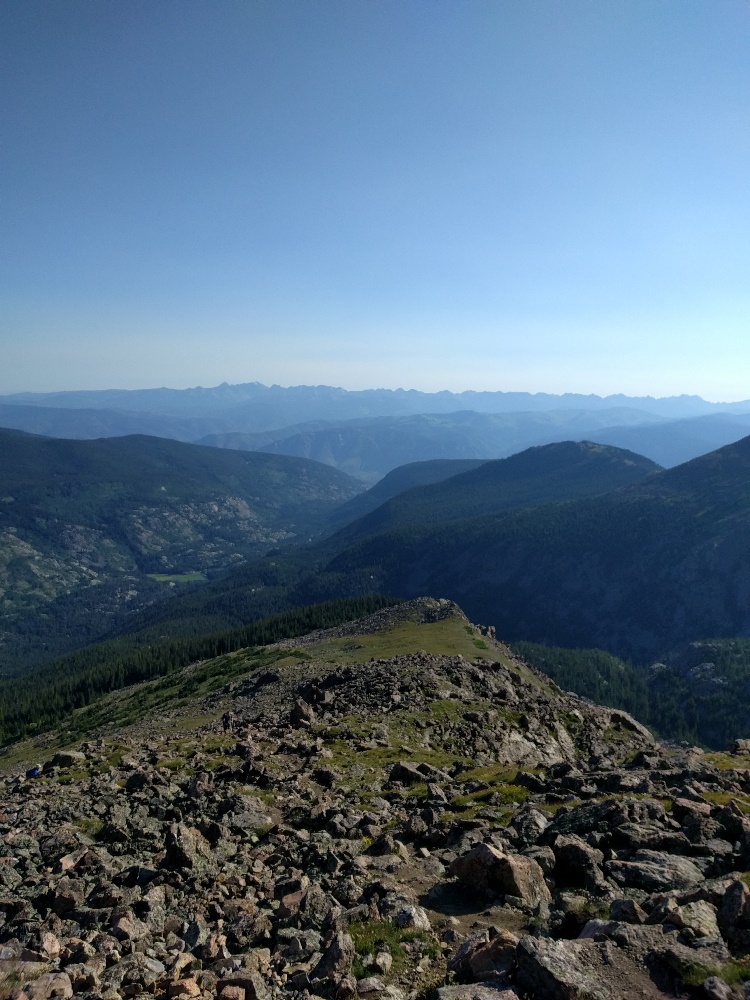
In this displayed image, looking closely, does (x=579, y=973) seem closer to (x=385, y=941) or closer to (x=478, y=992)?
(x=478, y=992)

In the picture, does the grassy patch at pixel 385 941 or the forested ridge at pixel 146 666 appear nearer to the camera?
the grassy patch at pixel 385 941

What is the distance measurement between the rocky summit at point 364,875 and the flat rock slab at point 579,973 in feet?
0.17

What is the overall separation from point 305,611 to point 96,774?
13558cm

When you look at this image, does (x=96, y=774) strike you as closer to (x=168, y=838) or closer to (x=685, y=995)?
(x=168, y=838)

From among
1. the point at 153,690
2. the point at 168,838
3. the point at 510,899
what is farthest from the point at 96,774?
the point at 153,690

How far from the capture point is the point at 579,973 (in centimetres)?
1361

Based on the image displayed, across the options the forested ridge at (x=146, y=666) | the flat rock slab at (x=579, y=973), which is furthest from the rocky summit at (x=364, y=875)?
the forested ridge at (x=146, y=666)

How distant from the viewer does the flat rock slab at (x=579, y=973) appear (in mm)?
13156

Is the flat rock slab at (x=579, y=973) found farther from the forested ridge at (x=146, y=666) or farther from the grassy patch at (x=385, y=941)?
the forested ridge at (x=146, y=666)

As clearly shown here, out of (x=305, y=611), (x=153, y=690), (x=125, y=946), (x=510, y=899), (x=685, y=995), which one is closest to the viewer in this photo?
(x=685, y=995)

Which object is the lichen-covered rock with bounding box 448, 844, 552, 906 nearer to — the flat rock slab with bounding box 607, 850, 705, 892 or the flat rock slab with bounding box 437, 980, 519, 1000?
the flat rock slab with bounding box 607, 850, 705, 892

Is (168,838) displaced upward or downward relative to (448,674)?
upward

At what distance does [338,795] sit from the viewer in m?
32.8

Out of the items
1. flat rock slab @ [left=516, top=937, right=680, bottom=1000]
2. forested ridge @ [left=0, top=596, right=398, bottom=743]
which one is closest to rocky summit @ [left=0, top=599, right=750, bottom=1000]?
flat rock slab @ [left=516, top=937, right=680, bottom=1000]
